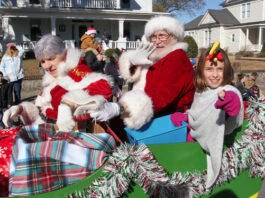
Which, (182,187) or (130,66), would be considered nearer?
(182,187)

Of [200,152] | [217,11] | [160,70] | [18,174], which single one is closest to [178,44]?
[160,70]

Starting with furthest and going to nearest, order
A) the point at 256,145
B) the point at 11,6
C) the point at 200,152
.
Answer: the point at 11,6
the point at 256,145
the point at 200,152

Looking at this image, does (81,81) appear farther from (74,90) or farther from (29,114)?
(29,114)

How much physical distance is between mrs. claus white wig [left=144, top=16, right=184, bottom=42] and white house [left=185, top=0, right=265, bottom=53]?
26.6 m

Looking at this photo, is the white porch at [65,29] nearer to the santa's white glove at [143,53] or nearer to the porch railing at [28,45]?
the porch railing at [28,45]

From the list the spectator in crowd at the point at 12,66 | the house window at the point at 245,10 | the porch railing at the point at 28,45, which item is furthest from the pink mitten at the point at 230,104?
the house window at the point at 245,10

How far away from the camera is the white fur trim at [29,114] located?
98.6 inches

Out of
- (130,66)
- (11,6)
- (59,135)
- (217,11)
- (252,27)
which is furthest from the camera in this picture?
(217,11)

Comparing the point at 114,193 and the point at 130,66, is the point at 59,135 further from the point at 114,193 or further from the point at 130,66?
the point at 130,66

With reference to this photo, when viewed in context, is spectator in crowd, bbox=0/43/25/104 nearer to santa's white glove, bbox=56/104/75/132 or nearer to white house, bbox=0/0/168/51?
santa's white glove, bbox=56/104/75/132

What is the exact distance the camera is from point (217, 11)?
3092 cm

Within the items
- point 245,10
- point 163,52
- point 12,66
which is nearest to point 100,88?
point 163,52

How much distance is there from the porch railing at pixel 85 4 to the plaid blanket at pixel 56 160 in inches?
796

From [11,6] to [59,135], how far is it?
66.0 ft
